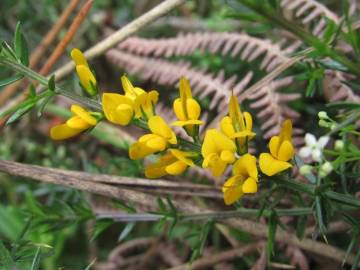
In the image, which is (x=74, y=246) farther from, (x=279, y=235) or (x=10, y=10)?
(x=10, y=10)

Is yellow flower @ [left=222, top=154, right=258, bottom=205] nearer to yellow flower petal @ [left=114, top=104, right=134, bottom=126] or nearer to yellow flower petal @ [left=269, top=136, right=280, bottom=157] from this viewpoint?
yellow flower petal @ [left=269, top=136, right=280, bottom=157]

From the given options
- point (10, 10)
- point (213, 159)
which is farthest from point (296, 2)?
point (10, 10)

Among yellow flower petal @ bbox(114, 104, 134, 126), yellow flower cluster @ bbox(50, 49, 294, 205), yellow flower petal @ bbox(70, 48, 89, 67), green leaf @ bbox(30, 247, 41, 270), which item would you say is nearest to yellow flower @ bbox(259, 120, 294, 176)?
yellow flower cluster @ bbox(50, 49, 294, 205)

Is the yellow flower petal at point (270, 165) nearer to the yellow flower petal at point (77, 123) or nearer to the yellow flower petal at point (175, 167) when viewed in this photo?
the yellow flower petal at point (175, 167)

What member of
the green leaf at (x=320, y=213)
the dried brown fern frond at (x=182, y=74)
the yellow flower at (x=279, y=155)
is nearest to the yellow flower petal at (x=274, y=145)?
the yellow flower at (x=279, y=155)

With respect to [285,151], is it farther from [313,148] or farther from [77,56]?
[77,56]

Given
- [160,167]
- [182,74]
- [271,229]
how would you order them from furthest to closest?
[182,74] < [271,229] < [160,167]

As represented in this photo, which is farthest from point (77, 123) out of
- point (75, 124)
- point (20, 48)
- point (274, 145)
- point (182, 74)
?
point (182, 74)
